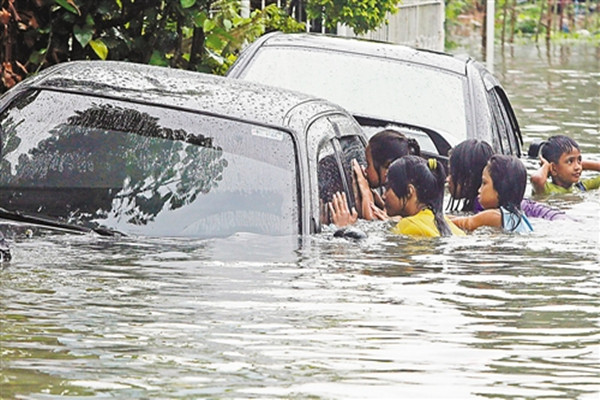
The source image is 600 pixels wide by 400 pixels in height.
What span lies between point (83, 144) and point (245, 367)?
2383 mm

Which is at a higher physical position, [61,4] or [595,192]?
[61,4]

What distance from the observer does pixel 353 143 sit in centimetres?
899

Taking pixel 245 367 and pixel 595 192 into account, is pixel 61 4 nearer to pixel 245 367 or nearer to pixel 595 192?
pixel 595 192

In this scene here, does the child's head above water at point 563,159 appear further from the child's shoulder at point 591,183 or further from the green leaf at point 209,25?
the green leaf at point 209,25

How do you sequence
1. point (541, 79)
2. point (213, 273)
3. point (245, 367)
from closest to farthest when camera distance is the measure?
1. point (245, 367)
2. point (213, 273)
3. point (541, 79)

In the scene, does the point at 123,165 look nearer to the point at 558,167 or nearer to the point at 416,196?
the point at 416,196

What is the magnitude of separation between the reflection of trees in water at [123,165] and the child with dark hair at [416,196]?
164 centimetres

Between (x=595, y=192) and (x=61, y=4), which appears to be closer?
(x=61, y=4)

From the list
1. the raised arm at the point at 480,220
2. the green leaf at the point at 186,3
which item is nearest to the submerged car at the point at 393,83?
the green leaf at the point at 186,3

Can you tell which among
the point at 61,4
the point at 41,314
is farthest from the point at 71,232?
the point at 61,4

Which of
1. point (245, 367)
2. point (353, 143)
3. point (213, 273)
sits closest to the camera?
point (245, 367)

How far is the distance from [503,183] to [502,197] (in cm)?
9

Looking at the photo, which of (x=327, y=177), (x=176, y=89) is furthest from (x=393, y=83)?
(x=176, y=89)

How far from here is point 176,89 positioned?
7977mm
